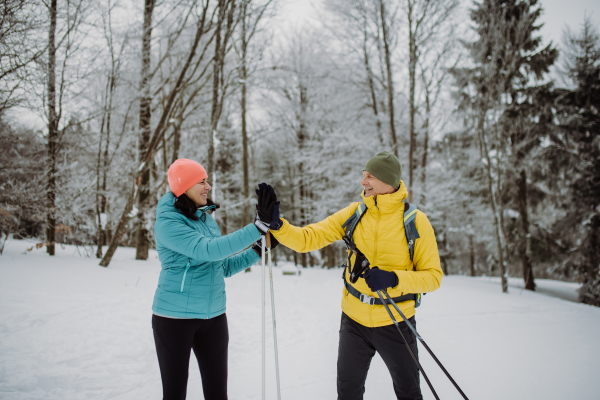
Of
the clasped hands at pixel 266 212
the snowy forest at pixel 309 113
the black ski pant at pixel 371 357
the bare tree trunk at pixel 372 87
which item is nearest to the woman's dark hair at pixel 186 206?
the clasped hands at pixel 266 212

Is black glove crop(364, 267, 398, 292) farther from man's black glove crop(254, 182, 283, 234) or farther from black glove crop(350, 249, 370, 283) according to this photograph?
man's black glove crop(254, 182, 283, 234)

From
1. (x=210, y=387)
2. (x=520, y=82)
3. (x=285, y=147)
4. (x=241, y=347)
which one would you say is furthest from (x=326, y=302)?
(x=285, y=147)

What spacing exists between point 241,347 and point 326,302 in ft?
9.62

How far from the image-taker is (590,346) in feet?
15.0

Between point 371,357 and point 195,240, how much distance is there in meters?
1.38

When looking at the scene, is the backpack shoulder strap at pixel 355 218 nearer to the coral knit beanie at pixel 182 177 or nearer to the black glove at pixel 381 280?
the black glove at pixel 381 280

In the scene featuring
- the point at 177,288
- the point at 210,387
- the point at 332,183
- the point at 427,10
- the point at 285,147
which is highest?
the point at 427,10

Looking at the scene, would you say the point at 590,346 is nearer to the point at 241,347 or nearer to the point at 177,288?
the point at 241,347

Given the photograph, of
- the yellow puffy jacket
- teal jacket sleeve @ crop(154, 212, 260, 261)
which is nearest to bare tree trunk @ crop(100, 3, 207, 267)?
teal jacket sleeve @ crop(154, 212, 260, 261)

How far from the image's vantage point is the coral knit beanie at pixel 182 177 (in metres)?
1.95

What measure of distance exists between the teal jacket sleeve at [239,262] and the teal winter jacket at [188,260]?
27 centimetres

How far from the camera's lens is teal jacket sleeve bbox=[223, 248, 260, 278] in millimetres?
2260

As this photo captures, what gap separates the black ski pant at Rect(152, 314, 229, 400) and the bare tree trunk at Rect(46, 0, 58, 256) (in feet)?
23.4

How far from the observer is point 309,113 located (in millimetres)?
15422
